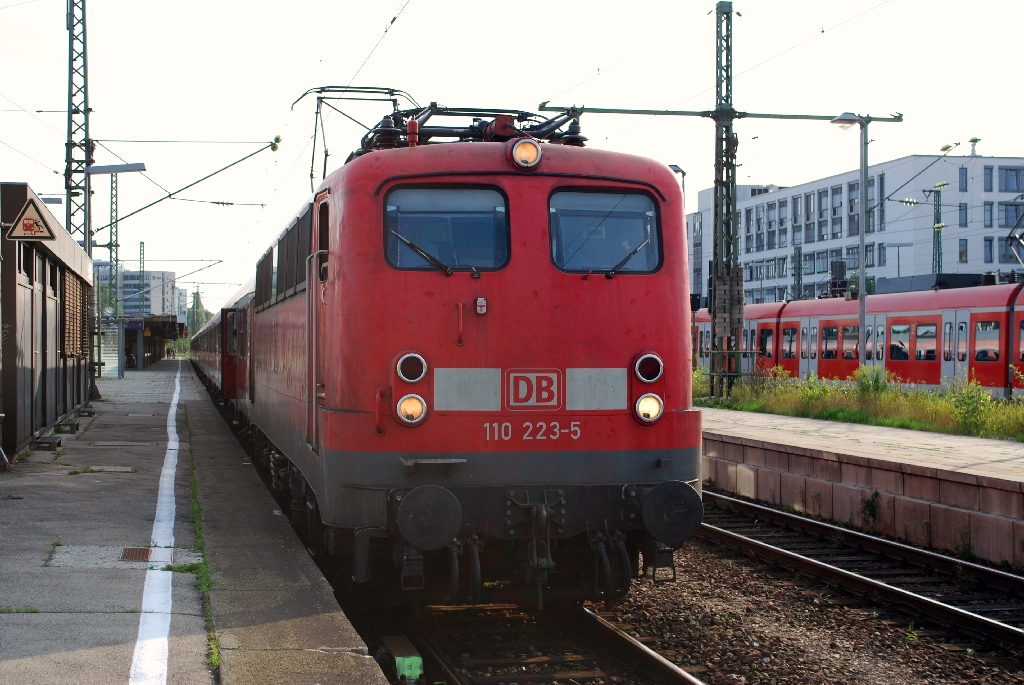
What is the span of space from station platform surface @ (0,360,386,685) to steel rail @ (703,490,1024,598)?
17.0ft

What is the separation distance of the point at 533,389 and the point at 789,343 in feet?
83.9

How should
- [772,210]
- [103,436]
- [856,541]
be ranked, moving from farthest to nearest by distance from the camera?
1. [772,210]
2. [103,436]
3. [856,541]

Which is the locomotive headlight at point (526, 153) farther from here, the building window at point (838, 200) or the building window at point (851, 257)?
the building window at point (838, 200)

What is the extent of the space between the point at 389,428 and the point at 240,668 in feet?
5.60

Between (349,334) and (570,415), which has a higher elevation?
(349,334)

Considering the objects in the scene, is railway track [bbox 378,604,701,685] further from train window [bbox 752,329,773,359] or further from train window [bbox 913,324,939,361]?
train window [bbox 752,329,773,359]

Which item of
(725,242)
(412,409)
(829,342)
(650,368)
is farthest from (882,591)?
(829,342)

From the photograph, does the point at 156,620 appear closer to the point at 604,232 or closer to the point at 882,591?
the point at 604,232

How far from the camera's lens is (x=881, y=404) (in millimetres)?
18344

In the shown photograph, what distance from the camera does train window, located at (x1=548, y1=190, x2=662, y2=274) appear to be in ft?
22.2

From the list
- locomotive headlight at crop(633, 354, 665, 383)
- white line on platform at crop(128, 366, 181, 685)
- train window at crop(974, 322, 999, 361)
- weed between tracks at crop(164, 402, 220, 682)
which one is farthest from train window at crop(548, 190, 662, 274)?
train window at crop(974, 322, 999, 361)

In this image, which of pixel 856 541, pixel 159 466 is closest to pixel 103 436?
pixel 159 466

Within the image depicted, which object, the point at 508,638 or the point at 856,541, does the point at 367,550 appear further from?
the point at 856,541

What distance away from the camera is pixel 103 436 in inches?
Answer: 699
